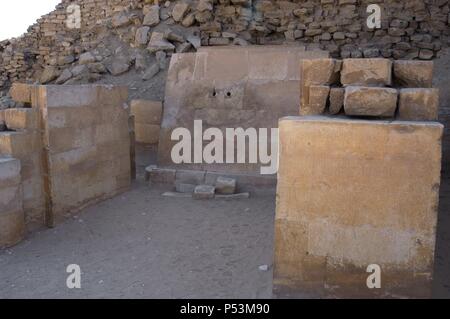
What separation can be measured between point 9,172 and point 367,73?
356cm

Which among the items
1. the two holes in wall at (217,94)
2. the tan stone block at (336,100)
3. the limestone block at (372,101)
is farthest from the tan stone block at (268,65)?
the limestone block at (372,101)

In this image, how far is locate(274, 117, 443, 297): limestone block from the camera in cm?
306

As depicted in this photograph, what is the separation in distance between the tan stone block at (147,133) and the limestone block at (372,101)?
178 inches

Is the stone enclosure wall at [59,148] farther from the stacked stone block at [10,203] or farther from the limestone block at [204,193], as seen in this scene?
the limestone block at [204,193]

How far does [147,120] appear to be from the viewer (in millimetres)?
Result: 7496

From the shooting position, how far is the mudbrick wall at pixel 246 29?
36.0ft

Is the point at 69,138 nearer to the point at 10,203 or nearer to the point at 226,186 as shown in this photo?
the point at 10,203

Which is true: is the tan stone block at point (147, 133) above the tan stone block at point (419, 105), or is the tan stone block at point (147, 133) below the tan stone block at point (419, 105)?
below

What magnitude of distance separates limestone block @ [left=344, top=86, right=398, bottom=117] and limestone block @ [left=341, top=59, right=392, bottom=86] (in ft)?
1.08

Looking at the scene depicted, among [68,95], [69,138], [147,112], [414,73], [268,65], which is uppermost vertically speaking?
[268,65]

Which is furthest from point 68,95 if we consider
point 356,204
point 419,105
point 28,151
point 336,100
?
point 419,105

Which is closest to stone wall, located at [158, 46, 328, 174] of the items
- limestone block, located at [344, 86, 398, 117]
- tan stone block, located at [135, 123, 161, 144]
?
tan stone block, located at [135, 123, 161, 144]

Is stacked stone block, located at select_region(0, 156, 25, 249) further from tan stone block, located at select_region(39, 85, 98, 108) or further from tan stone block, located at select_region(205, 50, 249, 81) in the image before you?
tan stone block, located at select_region(205, 50, 249, 81)
